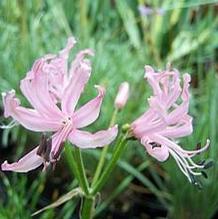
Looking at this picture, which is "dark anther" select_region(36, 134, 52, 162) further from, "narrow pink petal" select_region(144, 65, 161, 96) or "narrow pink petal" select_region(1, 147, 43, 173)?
"narrow pink petal" select_region(144, 65, 161, 96)

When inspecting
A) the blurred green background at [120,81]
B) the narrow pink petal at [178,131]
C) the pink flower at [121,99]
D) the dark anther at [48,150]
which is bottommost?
the blurred green background at [120,81]

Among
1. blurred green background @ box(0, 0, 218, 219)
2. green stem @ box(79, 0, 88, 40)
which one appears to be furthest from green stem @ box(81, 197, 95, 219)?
green stem @ box(79, 0, 88, 40)

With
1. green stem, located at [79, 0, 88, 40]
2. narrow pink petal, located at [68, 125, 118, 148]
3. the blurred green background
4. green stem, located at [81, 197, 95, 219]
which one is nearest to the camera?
narrow pink petal, located at [68, 125, 118, 148]

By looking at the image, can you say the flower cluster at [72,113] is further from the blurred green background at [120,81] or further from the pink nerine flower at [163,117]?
the blurred green background at [120,81]

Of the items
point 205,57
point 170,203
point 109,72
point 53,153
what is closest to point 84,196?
point 53,153

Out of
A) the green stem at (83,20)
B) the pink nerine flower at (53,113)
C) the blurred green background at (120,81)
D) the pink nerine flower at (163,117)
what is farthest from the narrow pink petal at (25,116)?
the green stem at (83,20)

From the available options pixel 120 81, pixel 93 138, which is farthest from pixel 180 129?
pixel 120 81

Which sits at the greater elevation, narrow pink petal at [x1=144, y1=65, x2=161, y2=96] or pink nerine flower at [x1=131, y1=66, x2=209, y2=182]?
narrow pink petal at [x1=144, y1=65, x2=161, y2=96]
